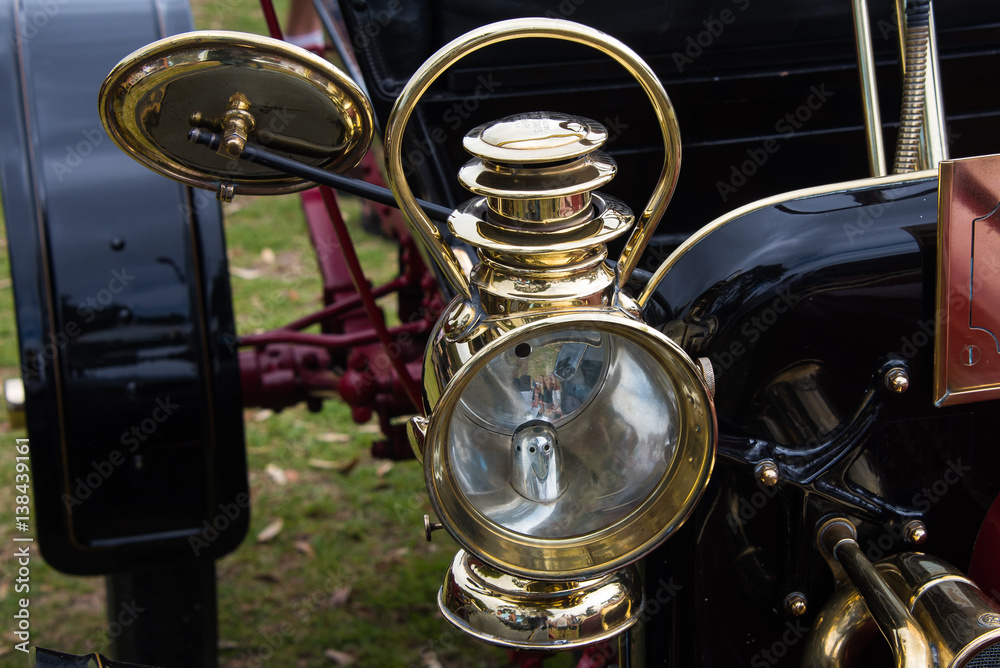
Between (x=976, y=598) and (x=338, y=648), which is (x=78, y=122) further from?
(x=976, y=598)

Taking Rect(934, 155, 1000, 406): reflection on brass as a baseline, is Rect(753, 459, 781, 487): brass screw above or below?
below

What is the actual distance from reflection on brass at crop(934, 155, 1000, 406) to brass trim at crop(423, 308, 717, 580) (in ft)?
1.00

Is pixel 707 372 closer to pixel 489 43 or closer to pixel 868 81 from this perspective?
pixel 489 43

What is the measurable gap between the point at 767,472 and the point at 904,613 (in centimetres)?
19

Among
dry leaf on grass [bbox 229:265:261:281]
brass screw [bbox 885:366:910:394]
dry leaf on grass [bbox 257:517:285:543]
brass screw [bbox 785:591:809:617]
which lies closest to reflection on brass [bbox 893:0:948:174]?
brass screw [bbox 885:366:910:394]

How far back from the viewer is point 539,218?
0.83 meters

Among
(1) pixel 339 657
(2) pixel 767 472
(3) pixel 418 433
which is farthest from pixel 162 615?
(2) pixel 767 472

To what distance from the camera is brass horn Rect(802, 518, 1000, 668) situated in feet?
2.91

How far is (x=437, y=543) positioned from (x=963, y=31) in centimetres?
190

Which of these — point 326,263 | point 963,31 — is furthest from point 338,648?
point 963,31

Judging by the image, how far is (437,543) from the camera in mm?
2701

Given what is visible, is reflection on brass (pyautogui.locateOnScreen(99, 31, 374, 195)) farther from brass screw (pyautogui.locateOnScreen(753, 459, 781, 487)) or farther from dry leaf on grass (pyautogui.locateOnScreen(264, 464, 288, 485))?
dry leaf on grass (pyautogui.locateOnScreen(264, 464, 288, 485))

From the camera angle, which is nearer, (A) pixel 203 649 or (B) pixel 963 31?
(B) pixel 963 31

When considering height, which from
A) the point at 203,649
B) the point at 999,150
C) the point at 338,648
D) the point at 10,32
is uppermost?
the point at 10,32
